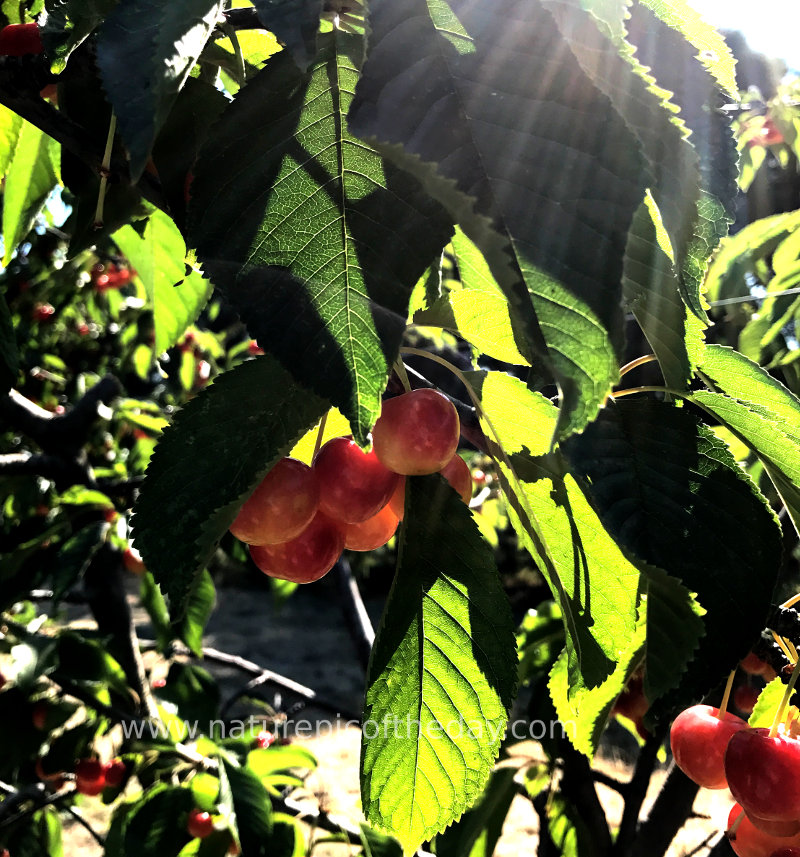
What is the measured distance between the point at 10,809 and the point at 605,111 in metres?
2.03

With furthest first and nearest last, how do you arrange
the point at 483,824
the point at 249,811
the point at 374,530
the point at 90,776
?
the point at 90,776, the point at 483,824, the point at 249,811, the point at 374,530

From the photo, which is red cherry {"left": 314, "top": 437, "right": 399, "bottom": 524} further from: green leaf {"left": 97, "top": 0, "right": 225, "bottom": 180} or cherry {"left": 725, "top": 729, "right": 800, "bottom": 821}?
cherry {"left": 725, "top": 729, "right": 800, "bottom": 821}

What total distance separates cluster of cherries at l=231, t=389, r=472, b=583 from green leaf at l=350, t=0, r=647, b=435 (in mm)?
188

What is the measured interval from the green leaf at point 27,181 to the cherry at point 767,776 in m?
0.90

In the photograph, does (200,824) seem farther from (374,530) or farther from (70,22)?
(70,22)

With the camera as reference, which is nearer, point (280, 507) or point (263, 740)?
point (280, 507)

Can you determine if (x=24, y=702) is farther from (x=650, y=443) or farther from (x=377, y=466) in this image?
(x=650, y=443)

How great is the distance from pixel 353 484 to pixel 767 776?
19.3 inches

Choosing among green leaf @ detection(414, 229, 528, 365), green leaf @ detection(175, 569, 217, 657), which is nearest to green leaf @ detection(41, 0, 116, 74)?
green leaf @ detection(414, 229, 528, 365)

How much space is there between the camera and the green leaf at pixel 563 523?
1.62 feet

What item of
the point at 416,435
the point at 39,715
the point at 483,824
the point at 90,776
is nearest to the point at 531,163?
the point at 416,435

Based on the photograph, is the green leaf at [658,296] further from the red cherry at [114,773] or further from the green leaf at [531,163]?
the red cherry at [114,773]

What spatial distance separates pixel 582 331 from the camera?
0.30 m

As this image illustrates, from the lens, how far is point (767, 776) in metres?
0.68
